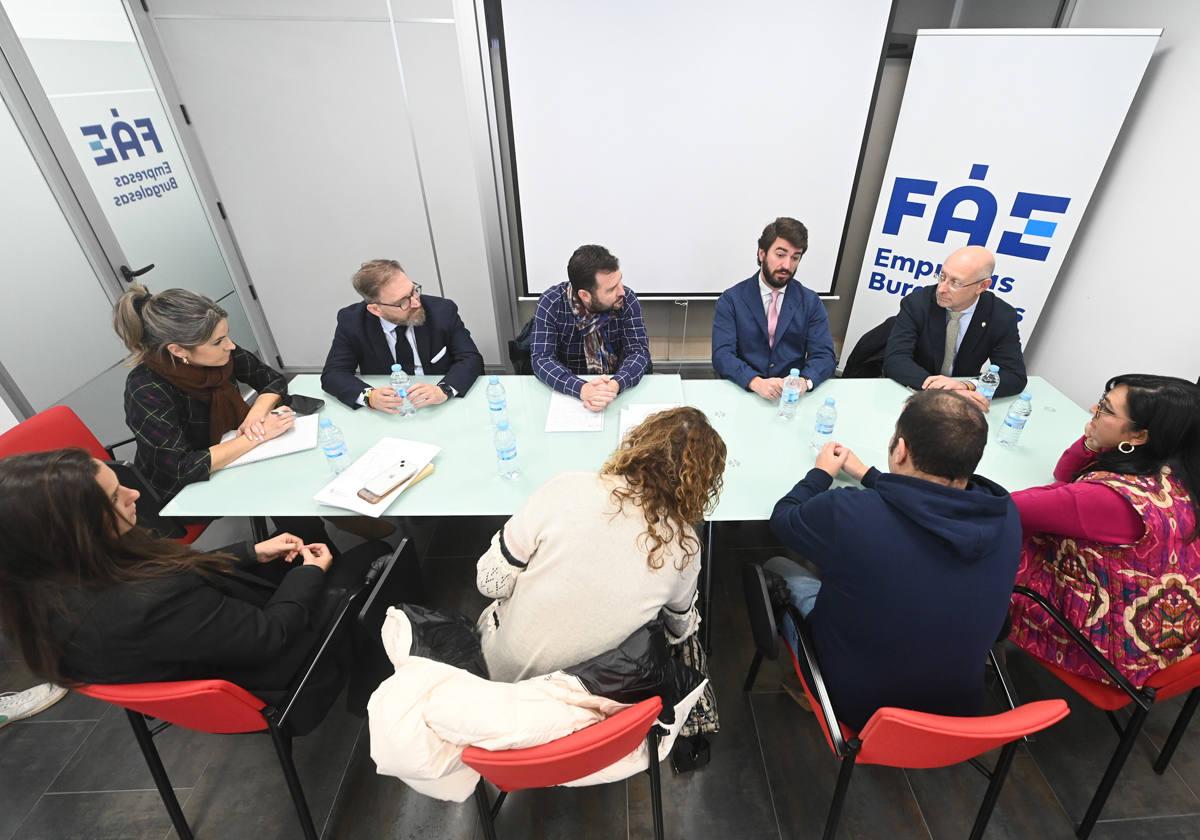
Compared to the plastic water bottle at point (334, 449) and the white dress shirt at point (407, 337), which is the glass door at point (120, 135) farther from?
the plastic water bottle at point (334, 449)

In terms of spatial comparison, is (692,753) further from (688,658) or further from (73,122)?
(73,122)

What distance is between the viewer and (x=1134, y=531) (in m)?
1.47

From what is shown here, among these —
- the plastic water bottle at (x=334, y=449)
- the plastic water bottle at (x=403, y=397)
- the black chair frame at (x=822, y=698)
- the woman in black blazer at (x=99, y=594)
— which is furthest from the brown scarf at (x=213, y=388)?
the black chair frame at (x=822, y=698)

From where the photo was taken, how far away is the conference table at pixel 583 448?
1.88 m

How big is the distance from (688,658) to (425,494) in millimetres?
1004

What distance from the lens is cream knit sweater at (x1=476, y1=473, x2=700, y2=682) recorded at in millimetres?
1273

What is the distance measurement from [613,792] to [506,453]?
117 centimetres

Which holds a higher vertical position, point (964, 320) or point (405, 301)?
point (405, 301)

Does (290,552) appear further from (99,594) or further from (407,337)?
(407,337)

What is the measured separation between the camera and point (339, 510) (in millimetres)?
1848

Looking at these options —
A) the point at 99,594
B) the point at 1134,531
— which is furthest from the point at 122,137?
the point at 1134,531

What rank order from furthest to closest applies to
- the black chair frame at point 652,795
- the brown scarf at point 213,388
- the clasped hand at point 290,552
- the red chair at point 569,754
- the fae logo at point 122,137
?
the fae logo at point 122,137 → the brown scarf at point 213,388 → the clasped hand at point 290,552 → the black chair frame at point 652,795 → the red chair at point 569,754

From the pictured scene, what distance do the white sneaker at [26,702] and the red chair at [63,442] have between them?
0.73 m

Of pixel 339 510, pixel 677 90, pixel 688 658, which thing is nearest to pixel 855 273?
pixel 677 90
